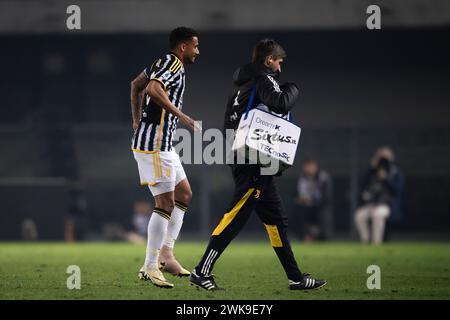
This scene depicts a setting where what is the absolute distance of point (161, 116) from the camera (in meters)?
10.5

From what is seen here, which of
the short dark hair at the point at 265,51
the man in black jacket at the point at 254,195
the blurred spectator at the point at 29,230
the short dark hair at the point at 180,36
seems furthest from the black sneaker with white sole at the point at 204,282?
the blurred spectator at the point at 29,230

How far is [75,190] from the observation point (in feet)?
77.9

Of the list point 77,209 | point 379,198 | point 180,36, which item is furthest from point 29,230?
point 180,36

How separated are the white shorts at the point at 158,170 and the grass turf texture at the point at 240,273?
3.18 feet

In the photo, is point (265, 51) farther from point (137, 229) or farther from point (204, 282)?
point (137, 229)

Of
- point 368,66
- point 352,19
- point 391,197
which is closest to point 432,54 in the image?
point 368,66

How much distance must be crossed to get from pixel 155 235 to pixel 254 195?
116cm

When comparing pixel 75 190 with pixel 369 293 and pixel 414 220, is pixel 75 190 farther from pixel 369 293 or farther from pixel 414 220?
pixel 369 293

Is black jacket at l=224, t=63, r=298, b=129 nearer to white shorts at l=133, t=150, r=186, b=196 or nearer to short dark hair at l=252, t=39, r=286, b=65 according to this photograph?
short dark hair at l=252, t=39, r=286, b=65

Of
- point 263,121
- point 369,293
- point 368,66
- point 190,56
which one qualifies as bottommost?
point 369,293

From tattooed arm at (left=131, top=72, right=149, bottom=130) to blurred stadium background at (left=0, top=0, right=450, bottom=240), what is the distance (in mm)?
11407

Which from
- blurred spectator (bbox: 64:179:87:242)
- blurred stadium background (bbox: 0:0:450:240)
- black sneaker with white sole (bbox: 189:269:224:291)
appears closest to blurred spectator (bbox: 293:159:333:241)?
blurred stadium background (bbox: 0:0:450:240)

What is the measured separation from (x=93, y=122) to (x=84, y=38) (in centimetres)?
214

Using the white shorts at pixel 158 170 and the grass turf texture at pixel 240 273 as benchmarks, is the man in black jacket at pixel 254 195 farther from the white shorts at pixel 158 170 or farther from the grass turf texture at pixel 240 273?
the white shorts at pixel 158 170
